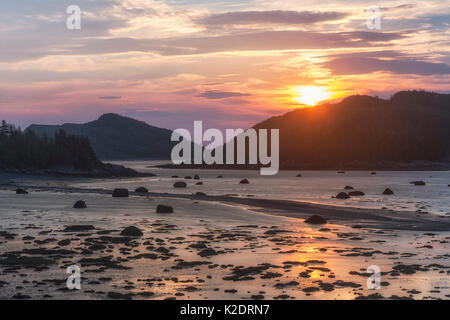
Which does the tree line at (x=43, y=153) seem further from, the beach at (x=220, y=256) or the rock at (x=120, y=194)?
the beach at (x=220, y=256)

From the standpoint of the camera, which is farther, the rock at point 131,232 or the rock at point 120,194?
the rock at point 120,194

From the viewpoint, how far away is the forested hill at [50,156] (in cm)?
17075

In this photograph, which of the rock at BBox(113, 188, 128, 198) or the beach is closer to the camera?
the beach

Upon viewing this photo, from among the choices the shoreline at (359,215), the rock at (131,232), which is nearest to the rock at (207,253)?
the rock at (131,232)

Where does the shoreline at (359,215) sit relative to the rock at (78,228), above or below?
below

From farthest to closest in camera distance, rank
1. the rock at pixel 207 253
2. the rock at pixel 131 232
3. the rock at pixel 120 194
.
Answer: the rock at pixel 120 194, the rock at pixel 131 232, the rock at pixel 207 253

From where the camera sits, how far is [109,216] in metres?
56.0

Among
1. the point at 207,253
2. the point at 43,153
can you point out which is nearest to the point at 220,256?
the point at 207,253

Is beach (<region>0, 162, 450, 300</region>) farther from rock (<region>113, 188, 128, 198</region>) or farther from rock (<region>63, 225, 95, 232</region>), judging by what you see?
rock (<region>113, 188, 128, 198</region>)


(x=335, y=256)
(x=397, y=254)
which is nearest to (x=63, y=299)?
(x=335, y=256)

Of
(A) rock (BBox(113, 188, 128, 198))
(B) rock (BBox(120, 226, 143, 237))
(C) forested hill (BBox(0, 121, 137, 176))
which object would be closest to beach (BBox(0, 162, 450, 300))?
(B) rock (BBox(120, 226, 143, 237))

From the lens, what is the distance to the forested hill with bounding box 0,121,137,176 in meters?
171

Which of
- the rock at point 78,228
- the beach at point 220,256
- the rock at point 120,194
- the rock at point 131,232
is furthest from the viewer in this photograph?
the rock at point 120,194
